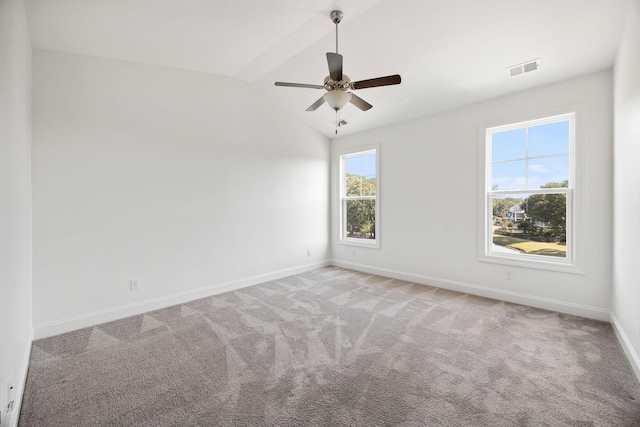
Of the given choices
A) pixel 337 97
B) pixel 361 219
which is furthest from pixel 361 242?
pixel 337 97

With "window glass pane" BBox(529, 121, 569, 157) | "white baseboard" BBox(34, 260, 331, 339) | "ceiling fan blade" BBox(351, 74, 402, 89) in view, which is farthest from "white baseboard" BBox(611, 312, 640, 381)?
"white baseboard" BBox(34, 260, 331, 339)

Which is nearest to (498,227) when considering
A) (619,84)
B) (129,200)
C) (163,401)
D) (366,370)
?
(619,84)

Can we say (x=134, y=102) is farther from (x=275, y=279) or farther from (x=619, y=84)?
(x=619, y=84)

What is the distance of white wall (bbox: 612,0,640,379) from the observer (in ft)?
6.66

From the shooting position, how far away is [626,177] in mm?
2307

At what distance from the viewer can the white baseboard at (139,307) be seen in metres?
2.75

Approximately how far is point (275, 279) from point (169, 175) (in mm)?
2184

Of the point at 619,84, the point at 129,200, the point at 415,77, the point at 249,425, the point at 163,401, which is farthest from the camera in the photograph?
the point at 415,77

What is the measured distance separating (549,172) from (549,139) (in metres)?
0.38

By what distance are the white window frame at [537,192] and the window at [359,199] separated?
64.5 inches

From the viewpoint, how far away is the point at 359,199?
17.4 feet

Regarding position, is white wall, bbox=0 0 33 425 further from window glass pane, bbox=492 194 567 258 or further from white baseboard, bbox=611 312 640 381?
window glass pane, bbox=492 194 567 258

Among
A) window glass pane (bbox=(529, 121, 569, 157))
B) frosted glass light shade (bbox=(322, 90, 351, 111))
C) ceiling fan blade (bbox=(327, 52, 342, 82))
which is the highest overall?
ceiling fan blade (bbox=(327, 52, 342, 82))

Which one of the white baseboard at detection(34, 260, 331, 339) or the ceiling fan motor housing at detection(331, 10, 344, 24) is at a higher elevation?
the ceiling fan motor housing at detection(331, 10, 344, 24)
